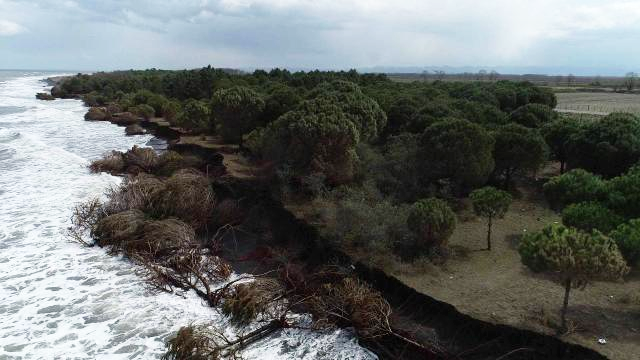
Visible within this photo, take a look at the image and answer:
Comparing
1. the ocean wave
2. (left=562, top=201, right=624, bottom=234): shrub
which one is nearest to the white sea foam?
(left=562, top=201, right=624, bottom=234): shrub

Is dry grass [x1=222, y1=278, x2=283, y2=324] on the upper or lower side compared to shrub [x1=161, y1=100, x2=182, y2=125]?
lower

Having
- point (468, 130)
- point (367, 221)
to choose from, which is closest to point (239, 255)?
point (367, 221)

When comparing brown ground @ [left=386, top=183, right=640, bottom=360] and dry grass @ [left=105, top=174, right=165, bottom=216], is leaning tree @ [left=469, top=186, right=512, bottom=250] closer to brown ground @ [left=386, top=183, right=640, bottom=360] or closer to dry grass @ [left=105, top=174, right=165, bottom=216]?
brown ground @ [left=386, top=183, right=640, bottom=360]

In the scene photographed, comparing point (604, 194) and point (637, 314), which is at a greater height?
point (604, 194)

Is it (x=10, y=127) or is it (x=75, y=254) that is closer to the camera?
(x=75, y=254)

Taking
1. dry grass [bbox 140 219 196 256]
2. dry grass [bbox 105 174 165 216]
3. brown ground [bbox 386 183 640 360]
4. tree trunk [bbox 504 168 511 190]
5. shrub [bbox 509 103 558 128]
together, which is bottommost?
dry grass [bbox 140 219 196 256]

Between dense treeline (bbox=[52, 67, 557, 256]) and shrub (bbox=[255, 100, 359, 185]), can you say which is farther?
shrub (bbox=[255, 100, 359, 185])

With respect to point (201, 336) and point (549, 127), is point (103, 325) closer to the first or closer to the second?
point (201, 336)

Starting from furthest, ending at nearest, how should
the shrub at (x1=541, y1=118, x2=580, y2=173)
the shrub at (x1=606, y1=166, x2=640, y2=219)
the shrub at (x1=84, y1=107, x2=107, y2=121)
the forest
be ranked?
the shrub at (x1=84, y1=107, x2=107, y2=121), the shrub at (x1=541, y1=118, x2=580, y2=173), the shrub at (x1=606, y1=166, x2=640, y2=219), the forest
